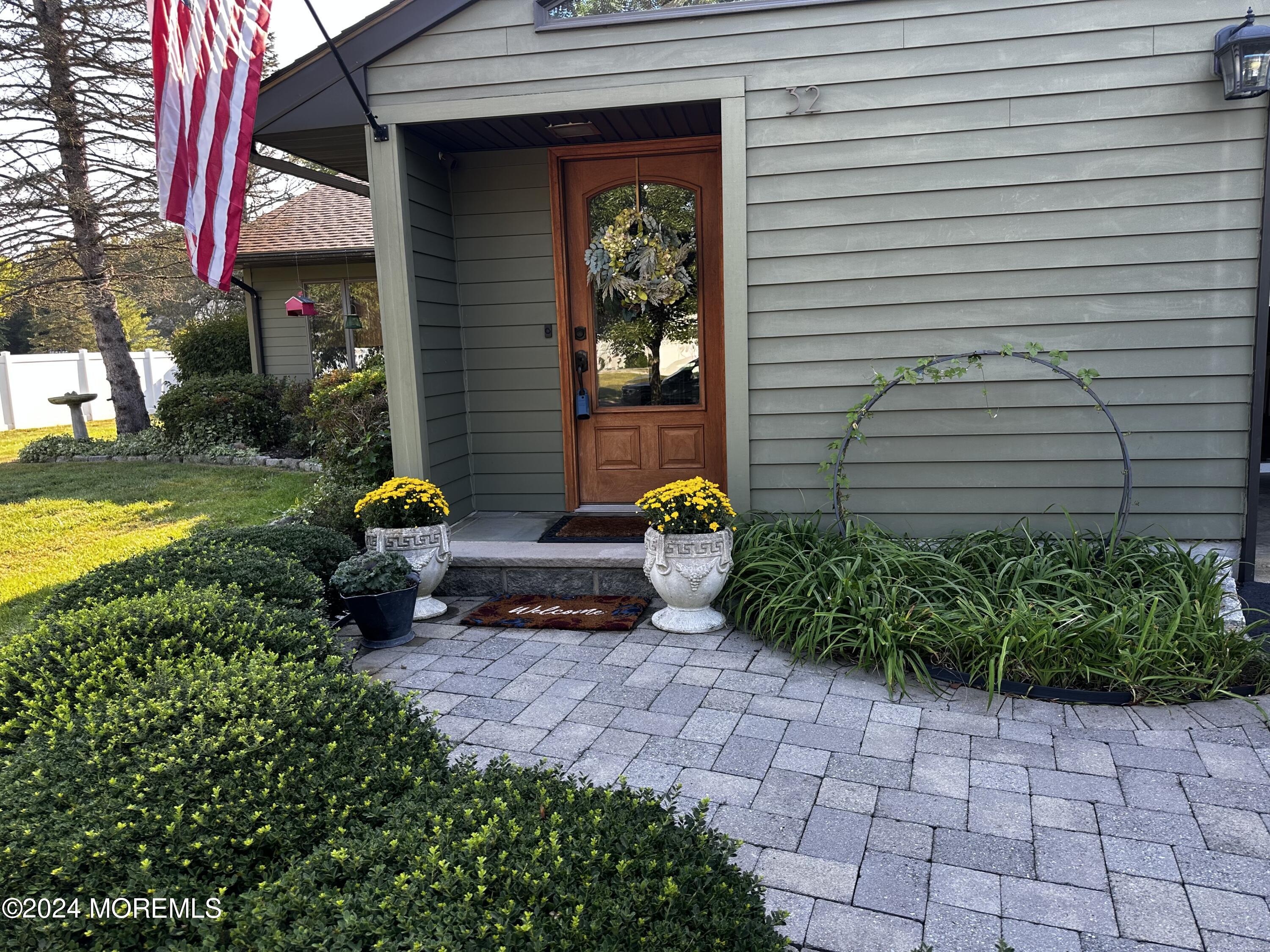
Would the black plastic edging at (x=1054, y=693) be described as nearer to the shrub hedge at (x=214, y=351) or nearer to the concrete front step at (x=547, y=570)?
the concrete front step at (x=547, y=570)

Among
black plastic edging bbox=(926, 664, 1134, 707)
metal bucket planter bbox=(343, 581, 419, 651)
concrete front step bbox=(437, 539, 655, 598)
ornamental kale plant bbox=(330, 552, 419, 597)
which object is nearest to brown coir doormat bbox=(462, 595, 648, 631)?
concrete front step bbox=(437, 539, 655, 598)

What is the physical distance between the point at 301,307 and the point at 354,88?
6.47 m

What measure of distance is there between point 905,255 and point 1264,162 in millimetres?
1611

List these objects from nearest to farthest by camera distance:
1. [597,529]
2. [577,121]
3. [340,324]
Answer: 1. [577,121]
2. [597,529]
3. [340,324]

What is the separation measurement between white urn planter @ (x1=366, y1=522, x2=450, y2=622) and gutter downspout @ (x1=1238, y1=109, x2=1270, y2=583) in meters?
3.98

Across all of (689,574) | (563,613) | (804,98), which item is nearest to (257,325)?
(563,613)

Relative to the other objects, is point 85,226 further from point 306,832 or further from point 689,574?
point 306,832

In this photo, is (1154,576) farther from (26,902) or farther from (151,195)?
(151,195)

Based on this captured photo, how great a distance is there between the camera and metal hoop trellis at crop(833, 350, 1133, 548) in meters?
3.90

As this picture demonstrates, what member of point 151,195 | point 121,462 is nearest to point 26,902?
point 121,462

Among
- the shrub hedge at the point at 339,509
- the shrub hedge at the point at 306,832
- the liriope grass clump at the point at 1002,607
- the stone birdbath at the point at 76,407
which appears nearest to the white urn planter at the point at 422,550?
the shrub hedge at the point at 339,509

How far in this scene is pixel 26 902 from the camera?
5.00 ft

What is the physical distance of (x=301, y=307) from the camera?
1027cm

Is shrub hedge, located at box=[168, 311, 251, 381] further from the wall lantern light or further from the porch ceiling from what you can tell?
the wall lantern light
